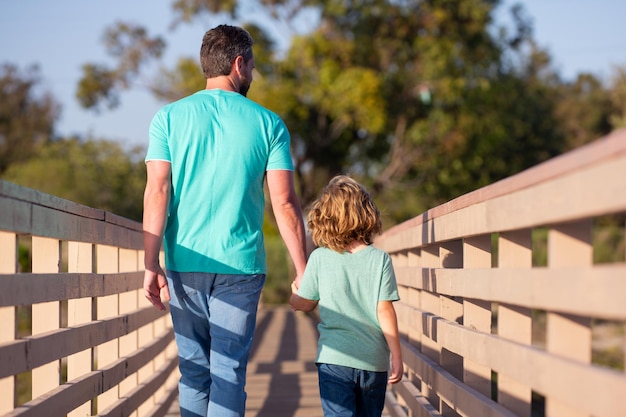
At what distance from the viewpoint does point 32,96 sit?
68500mm

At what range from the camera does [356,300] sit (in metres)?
4.44

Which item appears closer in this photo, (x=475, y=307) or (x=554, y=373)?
(x=554, y=373)

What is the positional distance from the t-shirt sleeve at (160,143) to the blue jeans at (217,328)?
484 mm

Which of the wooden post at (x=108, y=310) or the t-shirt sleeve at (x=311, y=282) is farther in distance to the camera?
the wooden post at (x=108, y=310)

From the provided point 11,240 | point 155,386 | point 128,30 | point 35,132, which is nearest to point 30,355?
point 11,240

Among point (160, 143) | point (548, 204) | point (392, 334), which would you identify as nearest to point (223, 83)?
point (160, 143)

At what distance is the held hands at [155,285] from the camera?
14.5 ft

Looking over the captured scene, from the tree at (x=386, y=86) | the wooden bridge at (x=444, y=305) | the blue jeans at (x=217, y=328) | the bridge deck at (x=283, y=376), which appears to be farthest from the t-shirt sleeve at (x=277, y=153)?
the tree at (x=386, y=86)

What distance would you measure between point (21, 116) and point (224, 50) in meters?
65.2

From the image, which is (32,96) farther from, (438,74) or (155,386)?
(155,386)

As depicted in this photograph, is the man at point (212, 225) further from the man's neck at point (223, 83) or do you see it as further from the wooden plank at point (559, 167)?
the wooden plank at point (559, 167)

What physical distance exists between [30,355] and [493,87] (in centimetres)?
3012

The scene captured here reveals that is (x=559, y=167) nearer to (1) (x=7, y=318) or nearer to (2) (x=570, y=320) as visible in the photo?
(2) (x=570, y=320)

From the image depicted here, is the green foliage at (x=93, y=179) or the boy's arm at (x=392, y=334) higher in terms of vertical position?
the green foliage at (x=93, y=179)
